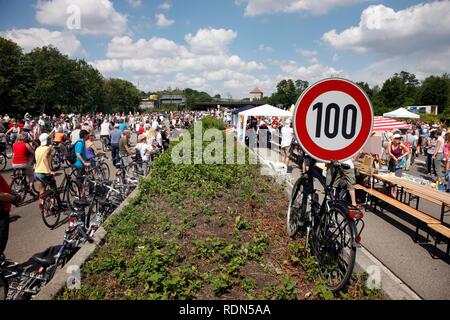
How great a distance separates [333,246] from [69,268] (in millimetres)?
3054

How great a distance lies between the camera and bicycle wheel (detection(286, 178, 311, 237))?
4364 mm

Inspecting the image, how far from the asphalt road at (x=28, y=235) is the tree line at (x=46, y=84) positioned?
187ft

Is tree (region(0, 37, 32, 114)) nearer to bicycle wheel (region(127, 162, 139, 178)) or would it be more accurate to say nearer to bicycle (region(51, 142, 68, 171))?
bicycle (region(51, 142, 68, 171))

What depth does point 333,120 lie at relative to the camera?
3.20m

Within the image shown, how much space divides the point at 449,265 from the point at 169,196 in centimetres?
541

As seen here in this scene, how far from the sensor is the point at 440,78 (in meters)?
91.0

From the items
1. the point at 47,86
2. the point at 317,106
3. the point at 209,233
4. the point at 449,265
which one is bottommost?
the point at 449,265

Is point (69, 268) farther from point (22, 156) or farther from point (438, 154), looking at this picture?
point (438, 154)

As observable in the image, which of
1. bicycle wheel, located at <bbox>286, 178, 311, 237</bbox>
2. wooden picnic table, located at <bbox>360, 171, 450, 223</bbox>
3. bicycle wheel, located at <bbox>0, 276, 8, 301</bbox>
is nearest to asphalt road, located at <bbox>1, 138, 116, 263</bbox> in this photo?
bicycle wheel, located at <bbox>0, 276, 8, 301</bbox>

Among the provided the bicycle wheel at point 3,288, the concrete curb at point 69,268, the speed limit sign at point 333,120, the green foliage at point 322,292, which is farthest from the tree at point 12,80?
the green foliage at point 322,292

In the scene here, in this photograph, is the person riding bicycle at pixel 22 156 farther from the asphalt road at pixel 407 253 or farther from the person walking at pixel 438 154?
the person walking at pixel 438 154

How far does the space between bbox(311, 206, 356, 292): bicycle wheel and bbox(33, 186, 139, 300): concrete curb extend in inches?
113
